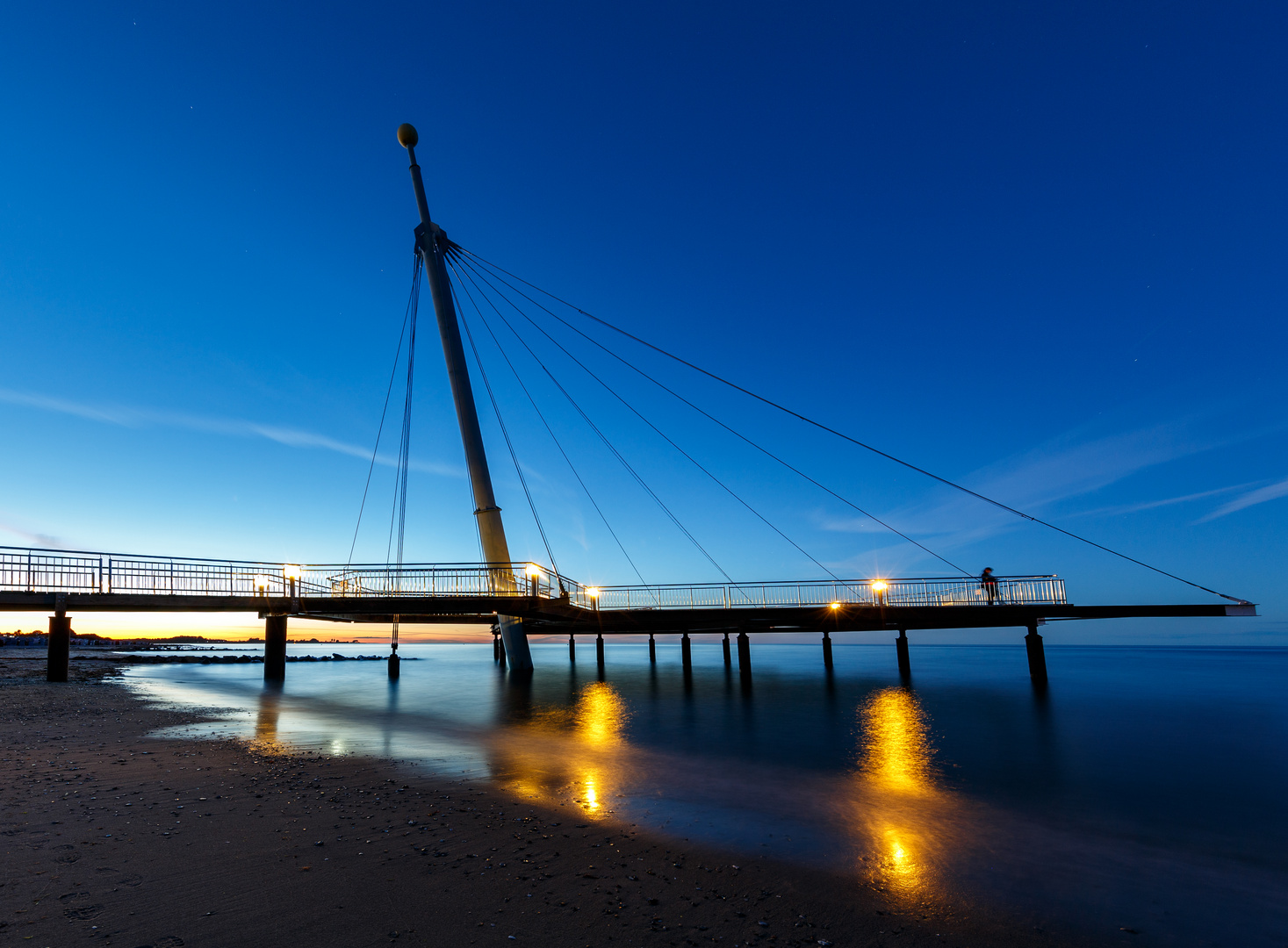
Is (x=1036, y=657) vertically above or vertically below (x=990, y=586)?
below

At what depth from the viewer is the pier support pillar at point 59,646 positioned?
71.7 ft

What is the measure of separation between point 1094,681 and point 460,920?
158 feet

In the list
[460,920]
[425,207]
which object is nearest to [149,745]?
[460,920]

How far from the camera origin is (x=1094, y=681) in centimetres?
4103

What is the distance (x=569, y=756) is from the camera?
1354 cm

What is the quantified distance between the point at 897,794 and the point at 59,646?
28.3 meters

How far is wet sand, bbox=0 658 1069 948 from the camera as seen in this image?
463 centimetres

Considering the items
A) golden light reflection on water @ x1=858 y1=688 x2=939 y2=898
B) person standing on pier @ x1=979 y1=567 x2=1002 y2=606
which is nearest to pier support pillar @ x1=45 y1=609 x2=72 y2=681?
golden light reflection on water @ x1=858 y1=688 x2=939 y2=898

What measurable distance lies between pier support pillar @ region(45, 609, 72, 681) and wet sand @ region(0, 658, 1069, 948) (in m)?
16.8

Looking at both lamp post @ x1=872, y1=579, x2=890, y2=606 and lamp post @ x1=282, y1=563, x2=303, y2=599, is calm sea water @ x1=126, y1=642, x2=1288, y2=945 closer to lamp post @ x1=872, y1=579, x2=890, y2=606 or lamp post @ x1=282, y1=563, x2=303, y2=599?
lamp post @ x1=872, y1=579, x2=890, y2=606

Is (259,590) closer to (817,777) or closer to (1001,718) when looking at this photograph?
(817,777)

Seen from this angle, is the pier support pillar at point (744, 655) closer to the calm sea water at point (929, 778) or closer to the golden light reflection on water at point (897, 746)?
the calm sea water at point (929, 778)

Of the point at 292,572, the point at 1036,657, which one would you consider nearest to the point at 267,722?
the point at 292,572

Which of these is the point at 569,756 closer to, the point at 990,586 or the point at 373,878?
the point at 373,878
